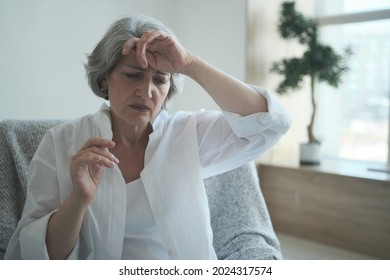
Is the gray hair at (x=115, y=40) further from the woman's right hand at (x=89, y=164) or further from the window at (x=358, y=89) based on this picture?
the window at (x=358, y=89)

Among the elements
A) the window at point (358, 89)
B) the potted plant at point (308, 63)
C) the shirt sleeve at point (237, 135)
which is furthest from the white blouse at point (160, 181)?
the window at point (358, 89)

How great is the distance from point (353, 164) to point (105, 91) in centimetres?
184

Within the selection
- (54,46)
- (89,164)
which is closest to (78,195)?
(89,164)

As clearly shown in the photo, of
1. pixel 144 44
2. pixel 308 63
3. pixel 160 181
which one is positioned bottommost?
pixel 160 181

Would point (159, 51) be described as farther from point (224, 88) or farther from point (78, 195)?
point (78, 195)

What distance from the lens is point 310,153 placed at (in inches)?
93.4

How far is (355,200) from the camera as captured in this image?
2.12m

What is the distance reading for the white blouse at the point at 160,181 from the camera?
0.90 m

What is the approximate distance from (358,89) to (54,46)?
1837mm

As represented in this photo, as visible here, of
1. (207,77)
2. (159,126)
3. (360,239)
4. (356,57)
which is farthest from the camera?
(356,57)

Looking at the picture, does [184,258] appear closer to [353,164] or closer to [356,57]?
[353,164]

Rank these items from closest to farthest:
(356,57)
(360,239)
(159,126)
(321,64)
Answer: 1. (159,126)
2. (360,239)
3. (321,64)
4. (356,57)

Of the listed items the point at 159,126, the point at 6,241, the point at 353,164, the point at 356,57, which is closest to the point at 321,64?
the point at 356,57

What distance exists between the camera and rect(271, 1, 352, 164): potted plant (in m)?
2.27
